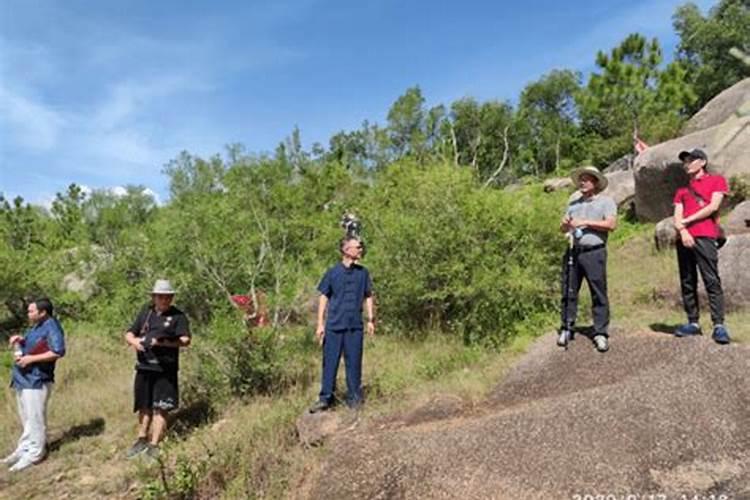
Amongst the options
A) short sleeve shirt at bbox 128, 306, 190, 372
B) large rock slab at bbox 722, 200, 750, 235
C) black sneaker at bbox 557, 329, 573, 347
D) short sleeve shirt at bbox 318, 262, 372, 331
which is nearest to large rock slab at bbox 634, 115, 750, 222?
large rock slab at bbox 722, 200, 750, 235

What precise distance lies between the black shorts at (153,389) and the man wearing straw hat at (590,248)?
406 cm

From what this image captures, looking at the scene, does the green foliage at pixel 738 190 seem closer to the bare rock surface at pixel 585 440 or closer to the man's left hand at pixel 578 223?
the man's left hand at pixel 578 223

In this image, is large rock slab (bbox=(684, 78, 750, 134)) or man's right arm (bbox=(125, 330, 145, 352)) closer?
man's right arm (bbox=(125, 330, 145, 352))

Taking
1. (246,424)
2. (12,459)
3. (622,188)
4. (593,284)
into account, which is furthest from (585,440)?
(622,188)

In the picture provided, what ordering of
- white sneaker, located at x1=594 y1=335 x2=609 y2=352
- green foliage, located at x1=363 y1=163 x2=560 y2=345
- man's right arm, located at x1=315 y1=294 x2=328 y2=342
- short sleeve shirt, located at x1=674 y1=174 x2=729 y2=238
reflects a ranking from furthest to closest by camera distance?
green foliage, located at x1=363 y1=163 x2=560 y2=345
man's right arm, located at x1=315 y1=294 x2=328 y2=342
white sneaker, located at x1=594 y1=335 x2=609 y2=352
short sleeve shirt, located at x1=674 y1=174 x2=729 y2=238

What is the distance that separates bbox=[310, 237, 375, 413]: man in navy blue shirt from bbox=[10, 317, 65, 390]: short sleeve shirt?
10.2 ft

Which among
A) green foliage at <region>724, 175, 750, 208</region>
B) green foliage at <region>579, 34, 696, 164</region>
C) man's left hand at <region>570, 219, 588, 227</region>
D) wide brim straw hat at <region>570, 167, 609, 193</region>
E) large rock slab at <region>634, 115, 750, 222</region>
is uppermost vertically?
green foliage at <region>579, 34, 696, 164</region>

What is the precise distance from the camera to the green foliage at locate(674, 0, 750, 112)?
97.1 feet

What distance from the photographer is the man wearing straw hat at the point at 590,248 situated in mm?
5715

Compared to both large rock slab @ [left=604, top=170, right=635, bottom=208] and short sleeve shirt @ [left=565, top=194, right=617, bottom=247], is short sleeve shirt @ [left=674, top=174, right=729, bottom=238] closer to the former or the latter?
short sleeve shirt @ [left=565, top=194, right=617, bottom=247]

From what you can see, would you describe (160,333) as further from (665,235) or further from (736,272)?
(665,235)

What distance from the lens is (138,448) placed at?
642 centimetres

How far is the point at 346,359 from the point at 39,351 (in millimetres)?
3548

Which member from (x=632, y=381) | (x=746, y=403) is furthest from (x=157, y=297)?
(x=746, y=403)
